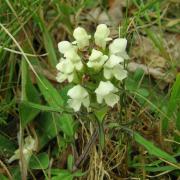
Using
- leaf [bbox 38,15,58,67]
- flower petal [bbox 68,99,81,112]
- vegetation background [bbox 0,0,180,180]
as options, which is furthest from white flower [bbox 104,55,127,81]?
leaf [bbox 38,15,58,67]

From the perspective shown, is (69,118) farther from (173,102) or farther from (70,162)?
(173,102)

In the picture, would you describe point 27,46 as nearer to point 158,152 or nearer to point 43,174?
point 43,174

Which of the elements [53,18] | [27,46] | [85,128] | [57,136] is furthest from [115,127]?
[53,18]

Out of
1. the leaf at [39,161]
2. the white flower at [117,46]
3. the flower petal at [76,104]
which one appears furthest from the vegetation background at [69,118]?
the white flower at [117,46]

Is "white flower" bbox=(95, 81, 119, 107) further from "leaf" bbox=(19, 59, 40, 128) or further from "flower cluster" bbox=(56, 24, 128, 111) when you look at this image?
"leaf" bbox=(19, 59, 40, 128)

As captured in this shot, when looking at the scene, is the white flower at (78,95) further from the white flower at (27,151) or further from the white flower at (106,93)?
the white flower at (27,151)

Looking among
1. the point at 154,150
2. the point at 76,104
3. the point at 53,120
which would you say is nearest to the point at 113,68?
the point at 76,104
